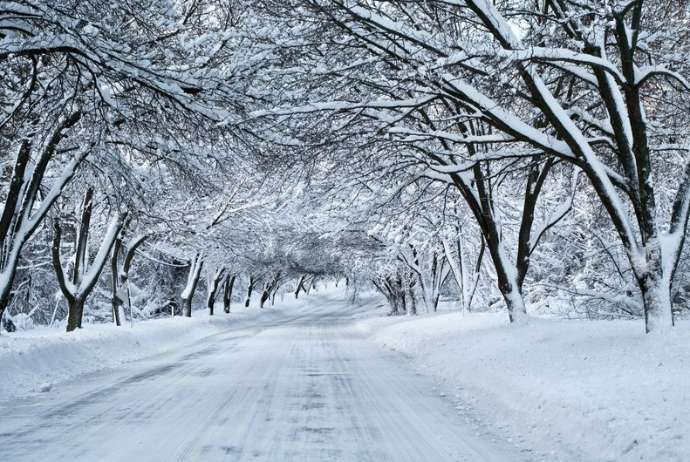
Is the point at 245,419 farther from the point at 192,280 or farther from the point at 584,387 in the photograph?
the point at 192,280

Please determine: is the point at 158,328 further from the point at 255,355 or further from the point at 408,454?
the point at 408,454

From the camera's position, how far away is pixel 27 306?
29781mm

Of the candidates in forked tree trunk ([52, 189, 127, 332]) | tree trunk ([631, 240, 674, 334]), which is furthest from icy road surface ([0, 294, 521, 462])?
forked tree trunk ([52, 189, 127, 332])

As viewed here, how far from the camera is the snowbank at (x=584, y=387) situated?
4.36 metres

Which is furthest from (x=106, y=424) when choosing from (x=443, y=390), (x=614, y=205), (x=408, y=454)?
(x=614, y=205)

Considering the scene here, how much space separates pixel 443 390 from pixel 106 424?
15.1 feet

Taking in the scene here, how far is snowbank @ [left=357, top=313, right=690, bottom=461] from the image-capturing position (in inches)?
172

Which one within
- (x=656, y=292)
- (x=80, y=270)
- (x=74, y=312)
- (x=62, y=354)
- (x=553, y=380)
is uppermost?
(x=80, y=270)

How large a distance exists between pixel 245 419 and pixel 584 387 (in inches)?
143

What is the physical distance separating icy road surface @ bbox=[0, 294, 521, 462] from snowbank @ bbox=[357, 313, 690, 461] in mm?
523

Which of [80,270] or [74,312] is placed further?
[80,270]

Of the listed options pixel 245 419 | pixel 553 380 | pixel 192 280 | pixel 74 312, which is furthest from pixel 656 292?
pixel 192 280

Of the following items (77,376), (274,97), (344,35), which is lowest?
(77,376)

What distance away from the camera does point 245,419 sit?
6.13m
